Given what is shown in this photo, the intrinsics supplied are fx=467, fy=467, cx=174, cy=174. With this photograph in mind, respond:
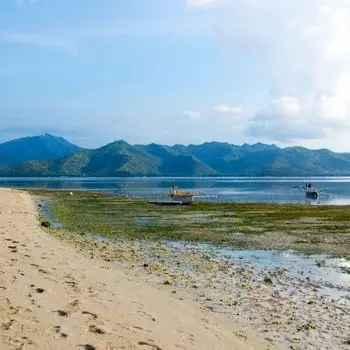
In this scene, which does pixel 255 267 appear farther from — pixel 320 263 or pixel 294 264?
pixel 320 263

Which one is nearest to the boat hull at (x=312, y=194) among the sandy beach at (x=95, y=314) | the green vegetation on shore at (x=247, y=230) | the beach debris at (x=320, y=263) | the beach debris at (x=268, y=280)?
the green vegetation on shore at (x=247, y=230)

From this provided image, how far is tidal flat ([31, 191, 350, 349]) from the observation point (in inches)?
489

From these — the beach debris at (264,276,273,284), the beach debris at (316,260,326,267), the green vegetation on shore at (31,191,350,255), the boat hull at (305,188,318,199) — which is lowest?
the boat hull at (305,188,318,199)

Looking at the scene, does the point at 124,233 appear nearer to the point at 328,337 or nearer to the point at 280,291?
the point at 280,291

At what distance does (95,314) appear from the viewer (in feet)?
36.0

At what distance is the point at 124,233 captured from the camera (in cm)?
3400

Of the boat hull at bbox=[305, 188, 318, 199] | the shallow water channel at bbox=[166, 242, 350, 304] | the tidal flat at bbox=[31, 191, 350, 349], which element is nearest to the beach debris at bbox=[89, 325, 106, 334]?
the tidal flat at bbox=[31, 191, 350, 349]

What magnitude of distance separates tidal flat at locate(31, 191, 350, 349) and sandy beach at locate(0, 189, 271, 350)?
90cm

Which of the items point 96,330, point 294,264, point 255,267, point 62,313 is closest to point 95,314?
point 62,313

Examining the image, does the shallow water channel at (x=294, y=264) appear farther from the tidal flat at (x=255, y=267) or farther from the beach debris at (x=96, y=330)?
the beach debris at (x=96, y=330)

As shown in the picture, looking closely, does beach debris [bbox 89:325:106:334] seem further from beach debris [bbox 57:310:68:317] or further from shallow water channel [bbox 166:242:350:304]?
shallow water channel [bbox 166:242:350:304]

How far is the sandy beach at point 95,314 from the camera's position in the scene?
9.11 metres

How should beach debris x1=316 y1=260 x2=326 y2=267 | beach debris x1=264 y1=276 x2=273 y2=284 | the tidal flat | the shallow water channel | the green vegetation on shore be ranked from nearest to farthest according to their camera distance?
1. the tidal flat
2. the shallow water channel
3. beach debris x1=264 y1=276 x2=273 y2=284
4. beach debris x1=316 y1=260 x2=326 y2=267
5. the green vegetation on shore

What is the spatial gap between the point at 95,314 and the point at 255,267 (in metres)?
11.3
